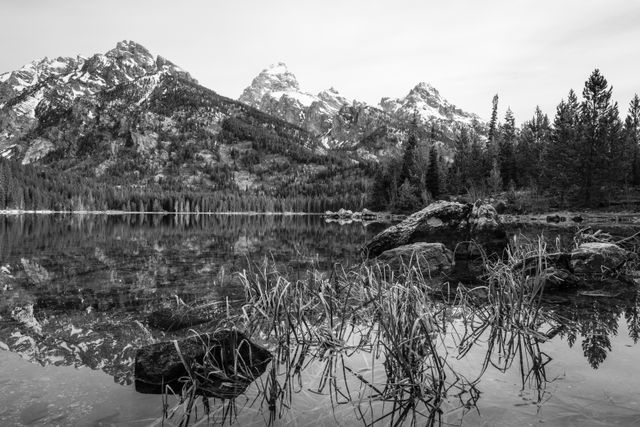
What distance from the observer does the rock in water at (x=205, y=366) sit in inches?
199

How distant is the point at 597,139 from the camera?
47.5 meters

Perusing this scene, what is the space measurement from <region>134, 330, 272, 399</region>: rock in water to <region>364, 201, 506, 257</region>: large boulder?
16.1 meters

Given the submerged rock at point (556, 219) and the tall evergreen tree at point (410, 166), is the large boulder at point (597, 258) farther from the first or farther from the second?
the tall evergreen tree at point (410, 166)

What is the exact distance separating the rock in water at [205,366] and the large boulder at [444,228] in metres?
16.1

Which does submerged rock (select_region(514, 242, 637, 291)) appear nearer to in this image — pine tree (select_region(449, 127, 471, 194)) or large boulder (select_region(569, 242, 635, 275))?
large boulder (select_region(569, 242, 635, 275))

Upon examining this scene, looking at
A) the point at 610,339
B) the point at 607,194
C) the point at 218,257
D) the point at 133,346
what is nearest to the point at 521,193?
the point at 607,194

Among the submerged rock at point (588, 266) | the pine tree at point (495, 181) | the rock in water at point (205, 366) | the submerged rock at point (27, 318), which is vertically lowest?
the submerged rock at point (27, 318)

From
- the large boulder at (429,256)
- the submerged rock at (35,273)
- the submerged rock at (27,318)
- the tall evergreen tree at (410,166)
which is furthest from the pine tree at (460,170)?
the submerged rock at (27,318)

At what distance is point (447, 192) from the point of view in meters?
87.4

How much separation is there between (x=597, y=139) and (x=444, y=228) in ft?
122

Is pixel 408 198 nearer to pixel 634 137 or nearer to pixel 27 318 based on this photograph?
pixel 634 137

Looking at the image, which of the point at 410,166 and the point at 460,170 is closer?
the point at 460,170

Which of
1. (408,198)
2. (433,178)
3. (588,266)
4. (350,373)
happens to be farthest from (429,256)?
(433,178)

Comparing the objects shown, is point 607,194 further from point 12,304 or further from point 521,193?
point 12,304
